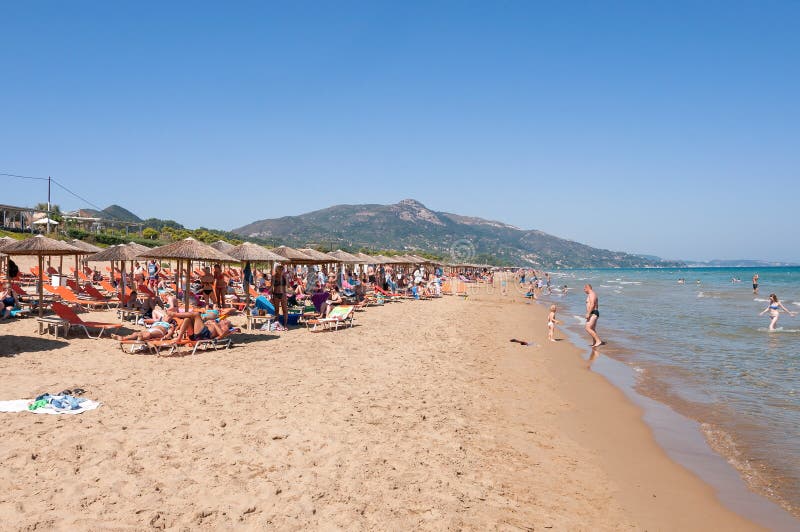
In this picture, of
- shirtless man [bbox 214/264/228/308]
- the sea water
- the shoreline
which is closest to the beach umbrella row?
shirtless man [bbox 214/264/228/308]

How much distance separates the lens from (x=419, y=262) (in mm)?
27719

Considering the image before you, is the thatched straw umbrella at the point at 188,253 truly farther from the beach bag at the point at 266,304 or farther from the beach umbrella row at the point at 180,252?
the beach bag at the point at 266,304

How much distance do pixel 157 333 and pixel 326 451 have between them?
16.8ft

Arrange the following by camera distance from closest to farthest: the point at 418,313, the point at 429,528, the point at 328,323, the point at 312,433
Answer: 1. the point at 429,528
2. the point at 312,433
3. the point at 328,323
4. the point at 418,313

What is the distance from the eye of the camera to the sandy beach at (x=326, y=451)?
3.22 metres

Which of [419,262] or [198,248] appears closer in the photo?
[198,248]

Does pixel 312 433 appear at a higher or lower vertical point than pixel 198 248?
lower

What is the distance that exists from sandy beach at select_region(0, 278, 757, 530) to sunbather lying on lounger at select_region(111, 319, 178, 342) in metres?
0.53

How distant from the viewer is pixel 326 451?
13.6 feet

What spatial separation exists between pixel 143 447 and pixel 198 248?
572 centimetres

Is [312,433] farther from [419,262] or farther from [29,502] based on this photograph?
[419,262]

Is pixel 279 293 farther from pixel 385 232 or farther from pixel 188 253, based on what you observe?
pixel 385 232

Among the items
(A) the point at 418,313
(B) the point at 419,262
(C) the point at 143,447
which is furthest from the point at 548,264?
(C) the point at 143,447

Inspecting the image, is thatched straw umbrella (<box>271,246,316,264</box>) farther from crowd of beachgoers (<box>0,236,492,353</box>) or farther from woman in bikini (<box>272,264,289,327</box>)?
woman in bikini (<box>272,264,289,327</box>)
